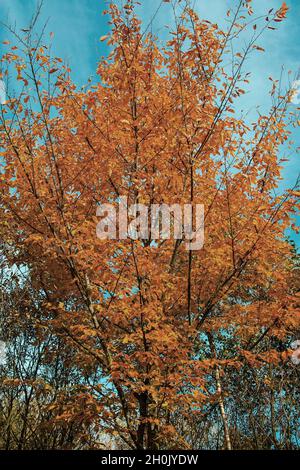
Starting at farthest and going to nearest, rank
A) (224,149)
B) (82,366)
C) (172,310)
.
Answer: (82,366) → (172,310) → (224,149)

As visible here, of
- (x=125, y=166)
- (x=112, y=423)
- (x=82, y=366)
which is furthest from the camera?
(x=82, y=366)

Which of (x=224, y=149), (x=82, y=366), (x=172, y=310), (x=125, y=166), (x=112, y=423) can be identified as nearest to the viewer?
(x=112, y=423)

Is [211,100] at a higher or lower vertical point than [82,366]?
higher

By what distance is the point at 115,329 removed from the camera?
6184 mm

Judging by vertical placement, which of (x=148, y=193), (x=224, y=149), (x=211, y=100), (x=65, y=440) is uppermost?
(x=211, y=100)

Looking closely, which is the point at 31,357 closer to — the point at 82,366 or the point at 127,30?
the point at 82,366

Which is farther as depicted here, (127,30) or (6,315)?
(6,315)

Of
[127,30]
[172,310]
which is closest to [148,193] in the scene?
[172,310]

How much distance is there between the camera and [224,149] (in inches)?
234

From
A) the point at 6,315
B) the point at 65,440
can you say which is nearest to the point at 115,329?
the point at 6,315

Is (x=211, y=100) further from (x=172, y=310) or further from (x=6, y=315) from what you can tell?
(x=6, y=315)

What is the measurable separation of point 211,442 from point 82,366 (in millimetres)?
2282

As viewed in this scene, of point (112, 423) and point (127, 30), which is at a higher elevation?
point (127, 30)

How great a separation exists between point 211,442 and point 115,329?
7.10ft
